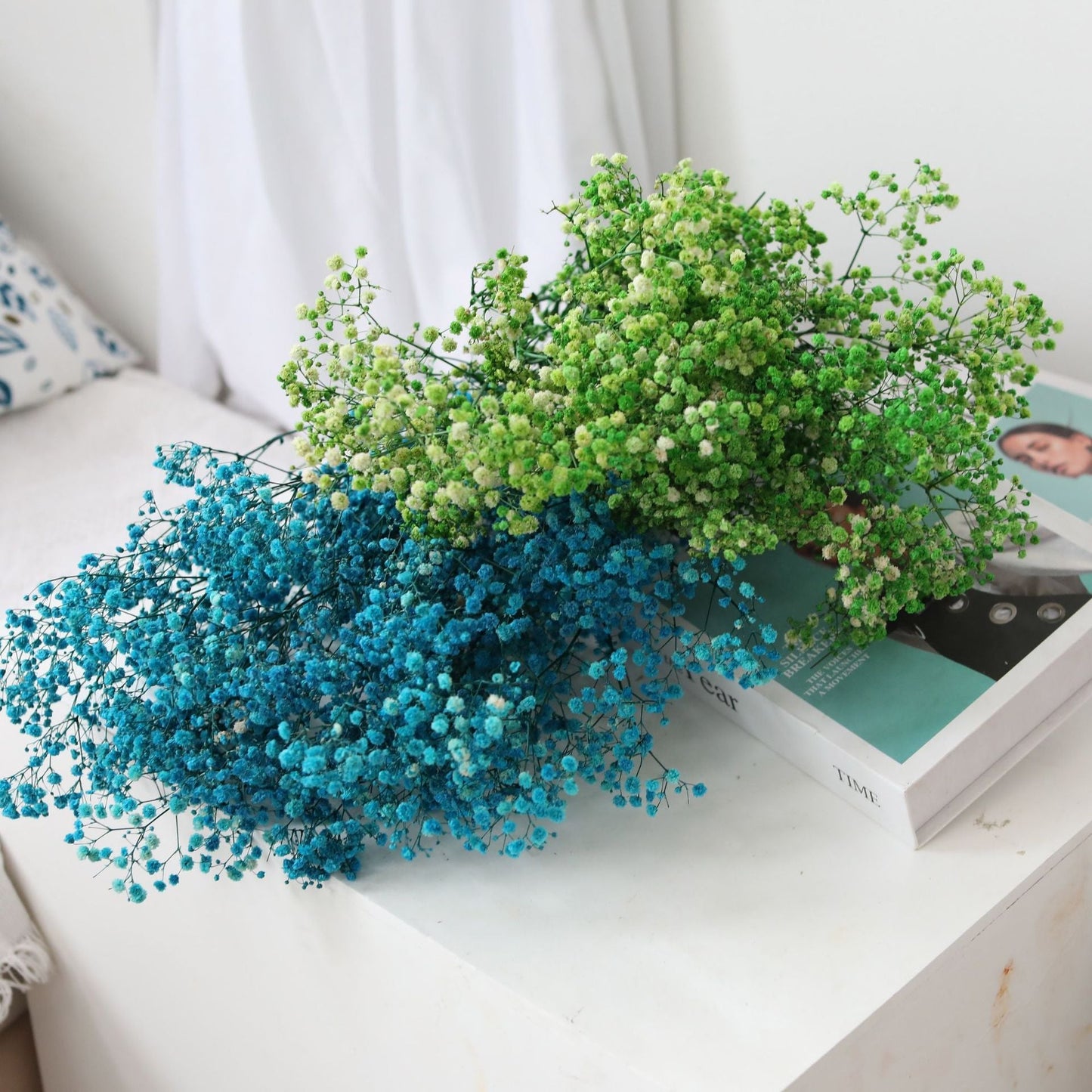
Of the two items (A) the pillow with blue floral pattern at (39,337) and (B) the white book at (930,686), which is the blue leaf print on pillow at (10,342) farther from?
(B) the white book at (930,686)

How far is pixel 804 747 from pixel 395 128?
0.77 m

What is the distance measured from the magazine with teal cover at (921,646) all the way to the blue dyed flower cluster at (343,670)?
0.05 m

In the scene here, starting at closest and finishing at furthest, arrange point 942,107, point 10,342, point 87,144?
point 942,107
point 10,342
point 87,144

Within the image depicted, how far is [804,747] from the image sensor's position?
2.26 feet

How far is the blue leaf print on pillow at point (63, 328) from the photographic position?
1316 mm

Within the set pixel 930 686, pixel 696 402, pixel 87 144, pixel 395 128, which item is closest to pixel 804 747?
pixel 930 686

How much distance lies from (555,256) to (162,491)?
1.55 feet

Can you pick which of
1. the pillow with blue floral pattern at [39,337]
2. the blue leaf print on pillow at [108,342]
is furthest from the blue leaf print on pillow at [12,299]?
the blue leaf print on pillow at [108,342]

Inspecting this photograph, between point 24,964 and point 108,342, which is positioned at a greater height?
point 108,342

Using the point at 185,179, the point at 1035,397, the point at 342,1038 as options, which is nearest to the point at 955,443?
the point at 1035,397

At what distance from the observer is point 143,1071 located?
891 mm

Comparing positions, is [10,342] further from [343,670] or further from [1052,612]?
[1052,612]

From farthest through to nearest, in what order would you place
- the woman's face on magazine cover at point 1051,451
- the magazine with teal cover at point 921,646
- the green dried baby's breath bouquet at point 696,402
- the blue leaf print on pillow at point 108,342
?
the blue leaf print on pillow at point 108,342 → the woman's face on magazine cover at point 1051,451 → the magazine with teal cover at point 921,646 → the green dried baby's breath bouquet at point 696,402

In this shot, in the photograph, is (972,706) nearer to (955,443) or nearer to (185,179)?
(955,443)
